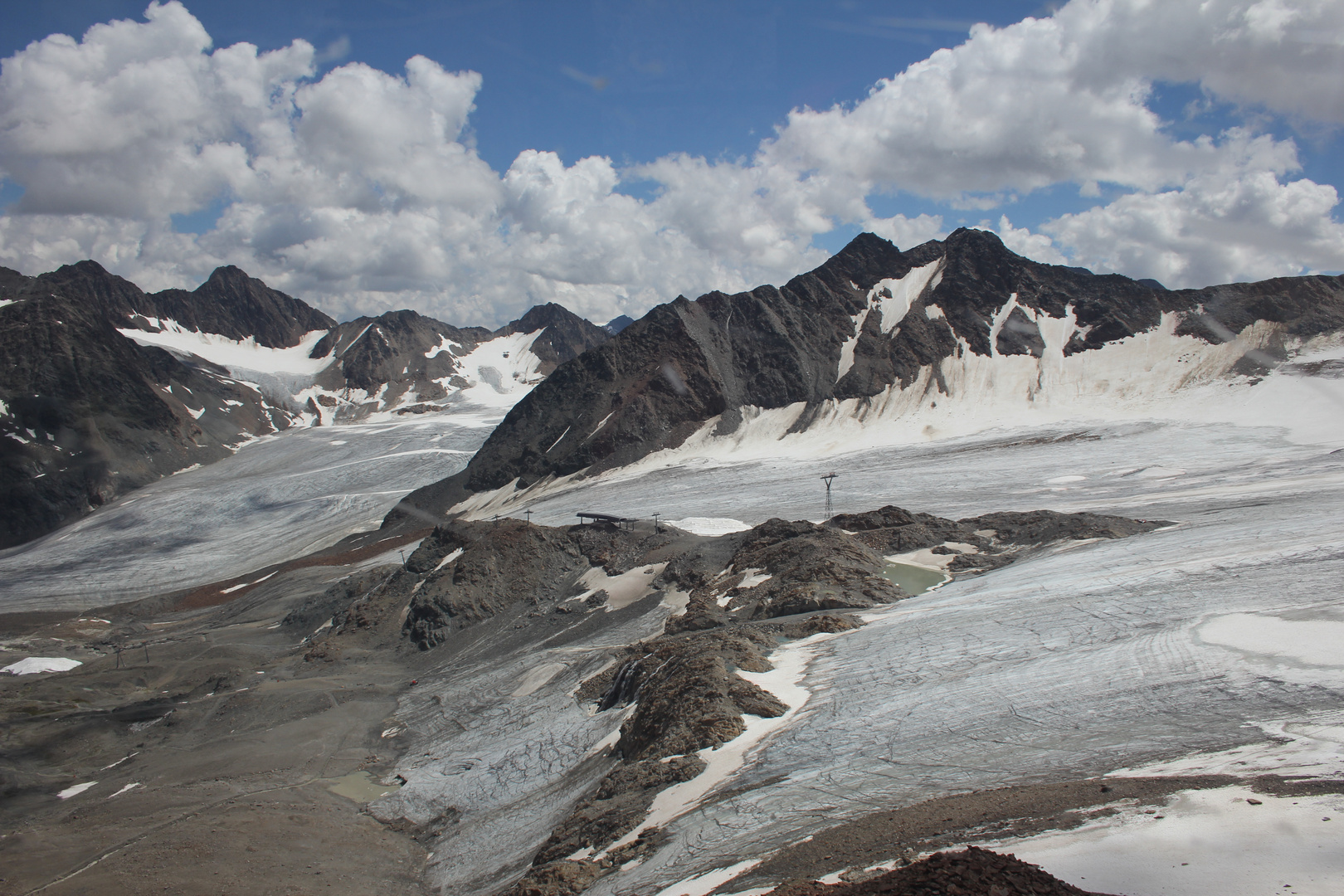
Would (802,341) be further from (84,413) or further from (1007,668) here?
(84,413)

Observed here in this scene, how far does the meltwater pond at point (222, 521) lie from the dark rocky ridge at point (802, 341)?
1299cm

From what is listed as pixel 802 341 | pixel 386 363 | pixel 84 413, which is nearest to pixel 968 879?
pixel 802 341

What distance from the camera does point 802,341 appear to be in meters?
91.6

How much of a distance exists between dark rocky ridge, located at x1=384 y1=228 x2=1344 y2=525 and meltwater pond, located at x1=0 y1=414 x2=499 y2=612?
12989mm

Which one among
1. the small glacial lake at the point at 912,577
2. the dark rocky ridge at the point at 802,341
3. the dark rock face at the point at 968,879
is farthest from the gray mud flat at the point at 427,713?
the dark rocky ridge at the point at 802,341

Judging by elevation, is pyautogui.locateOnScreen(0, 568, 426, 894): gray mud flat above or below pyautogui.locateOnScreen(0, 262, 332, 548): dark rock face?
below

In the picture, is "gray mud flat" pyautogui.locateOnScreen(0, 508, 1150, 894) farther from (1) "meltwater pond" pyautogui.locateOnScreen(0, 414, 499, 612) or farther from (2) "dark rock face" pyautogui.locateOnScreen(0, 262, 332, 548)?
(2) "dark rock face" pyautogui.locateOnScreen(0, 262, 332, 548)

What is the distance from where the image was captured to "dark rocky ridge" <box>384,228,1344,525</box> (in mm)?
81000

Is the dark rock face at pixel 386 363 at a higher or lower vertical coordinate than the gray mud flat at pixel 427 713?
higher

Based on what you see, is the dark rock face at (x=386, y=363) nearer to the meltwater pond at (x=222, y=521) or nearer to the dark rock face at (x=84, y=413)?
the dark rock face at (x=84, y=413)

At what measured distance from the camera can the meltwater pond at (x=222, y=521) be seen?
6819 cm

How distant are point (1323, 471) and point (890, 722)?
143ft

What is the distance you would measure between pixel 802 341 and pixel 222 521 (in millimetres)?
71310

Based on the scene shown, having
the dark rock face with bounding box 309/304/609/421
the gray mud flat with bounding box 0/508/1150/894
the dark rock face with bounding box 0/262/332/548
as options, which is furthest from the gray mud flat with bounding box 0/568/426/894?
the dark rock face with bounding box 309/304/609/421
